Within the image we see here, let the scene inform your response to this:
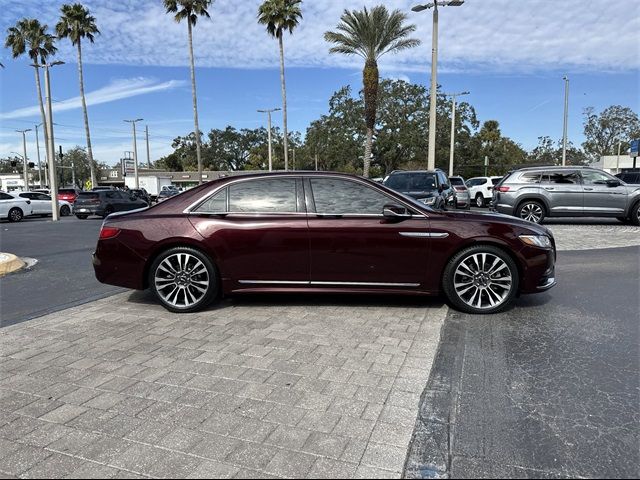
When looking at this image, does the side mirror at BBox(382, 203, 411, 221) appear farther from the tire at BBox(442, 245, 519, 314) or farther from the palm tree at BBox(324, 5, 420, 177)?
the palm tree at BBox(324, 5, 420, 177)

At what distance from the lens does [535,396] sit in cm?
343

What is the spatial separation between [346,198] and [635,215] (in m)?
12.3

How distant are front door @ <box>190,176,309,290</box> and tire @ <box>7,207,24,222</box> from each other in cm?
2302

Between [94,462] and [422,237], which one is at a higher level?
[422,237]

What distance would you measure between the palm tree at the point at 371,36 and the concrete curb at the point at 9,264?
21874mm

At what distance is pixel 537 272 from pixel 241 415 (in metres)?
3.71

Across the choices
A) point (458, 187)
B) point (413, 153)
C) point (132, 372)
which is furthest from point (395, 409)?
point (413, 153)

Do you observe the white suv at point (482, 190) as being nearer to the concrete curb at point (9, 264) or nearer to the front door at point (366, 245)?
the front door at point (366, 245)

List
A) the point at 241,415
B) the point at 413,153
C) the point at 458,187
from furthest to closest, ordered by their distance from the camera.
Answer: the point at 413,153 → the point at 458,187 → the point at 241,415

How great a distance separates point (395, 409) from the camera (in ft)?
10.5

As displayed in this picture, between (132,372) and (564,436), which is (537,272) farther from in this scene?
(132,372)

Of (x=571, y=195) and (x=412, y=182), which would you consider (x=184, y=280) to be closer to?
(x=412, y=182)

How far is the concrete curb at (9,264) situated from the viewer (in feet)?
27.0

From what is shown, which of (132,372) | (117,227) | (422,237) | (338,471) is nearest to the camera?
(338,471)
